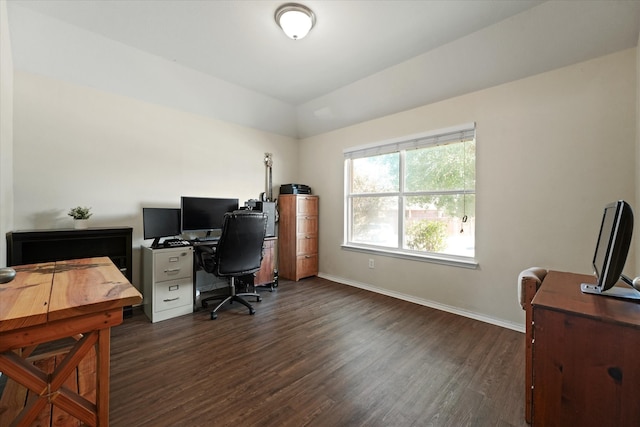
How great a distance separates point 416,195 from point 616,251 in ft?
7.38

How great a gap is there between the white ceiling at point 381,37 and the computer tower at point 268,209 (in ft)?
5.50

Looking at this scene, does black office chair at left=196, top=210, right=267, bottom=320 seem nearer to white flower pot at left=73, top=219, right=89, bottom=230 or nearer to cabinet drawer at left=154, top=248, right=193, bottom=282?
cabinet drawer at left=154, top=248, right=193, bottom=282

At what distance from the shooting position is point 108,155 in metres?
2.92

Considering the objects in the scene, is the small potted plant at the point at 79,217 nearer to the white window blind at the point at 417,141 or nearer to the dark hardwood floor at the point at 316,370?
the dark hardwood floor at the point at 316,370

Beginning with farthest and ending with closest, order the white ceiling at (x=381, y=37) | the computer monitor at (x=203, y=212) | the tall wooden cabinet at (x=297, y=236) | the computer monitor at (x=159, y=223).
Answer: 1. the tall wooden cabinet at (x=297, y=236)
2. the computer monitor at (x=203, y=212)
3. the computer monitor at (x=159, y=223)
4. the white ceiling at (x=381, y=37)

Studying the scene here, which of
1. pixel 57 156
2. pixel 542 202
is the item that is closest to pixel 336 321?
pixel 542 202

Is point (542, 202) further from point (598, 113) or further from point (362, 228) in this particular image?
point (362, 228)

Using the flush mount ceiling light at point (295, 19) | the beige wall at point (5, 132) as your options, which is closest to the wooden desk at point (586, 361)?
the flush mount ceiling light at point (295, 19)

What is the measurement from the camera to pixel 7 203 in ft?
7.18

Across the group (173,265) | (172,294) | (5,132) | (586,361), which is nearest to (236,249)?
(173,265)

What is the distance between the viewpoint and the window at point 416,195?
2975mm

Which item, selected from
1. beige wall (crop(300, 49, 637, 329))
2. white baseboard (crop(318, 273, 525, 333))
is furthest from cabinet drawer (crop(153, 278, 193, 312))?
beige wall (crop(300, 49, 637, 329))

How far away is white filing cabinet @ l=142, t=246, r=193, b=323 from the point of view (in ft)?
8.79

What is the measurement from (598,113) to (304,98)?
326 centimetres
